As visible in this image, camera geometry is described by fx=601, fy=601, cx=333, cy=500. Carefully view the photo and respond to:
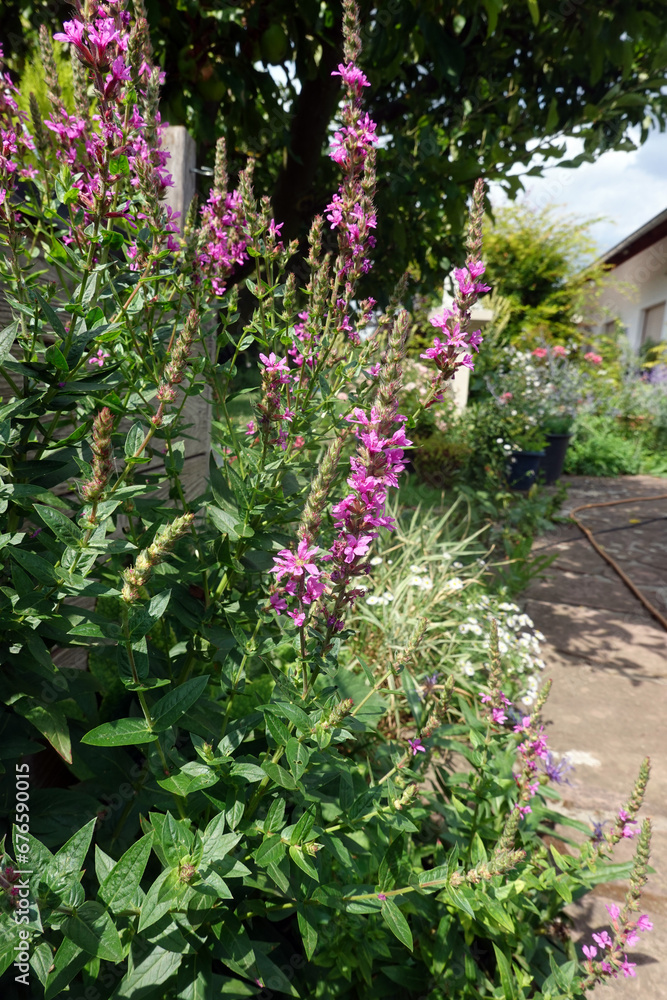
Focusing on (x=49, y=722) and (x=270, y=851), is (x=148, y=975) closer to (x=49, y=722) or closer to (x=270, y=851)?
(x=270, y=851)

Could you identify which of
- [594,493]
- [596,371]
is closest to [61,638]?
[594,493]

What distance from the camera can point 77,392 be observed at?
3.41 ft

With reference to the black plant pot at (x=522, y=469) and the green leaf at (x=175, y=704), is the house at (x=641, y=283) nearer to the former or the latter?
the black plant pot at (x=522, y=469)

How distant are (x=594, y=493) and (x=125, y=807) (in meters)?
7.66

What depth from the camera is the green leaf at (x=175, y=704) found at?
3.01 feet

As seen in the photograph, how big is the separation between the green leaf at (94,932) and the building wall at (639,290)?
47.6 feet

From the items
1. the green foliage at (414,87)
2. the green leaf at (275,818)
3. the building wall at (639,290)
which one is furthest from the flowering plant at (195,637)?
the building wall at (639,290)

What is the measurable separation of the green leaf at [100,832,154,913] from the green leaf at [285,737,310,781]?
226 millimetres

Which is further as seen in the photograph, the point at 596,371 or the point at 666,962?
the point at 596,371

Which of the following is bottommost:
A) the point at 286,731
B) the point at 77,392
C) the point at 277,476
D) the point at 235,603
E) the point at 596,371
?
the point at 286,731

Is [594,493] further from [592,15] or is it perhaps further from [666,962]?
[666,962]

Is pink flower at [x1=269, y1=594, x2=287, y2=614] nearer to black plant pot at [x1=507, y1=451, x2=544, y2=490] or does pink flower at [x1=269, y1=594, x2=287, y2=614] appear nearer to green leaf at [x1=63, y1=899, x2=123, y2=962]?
→ green leaf at [x1=63, y1=899, x2=123, y2=962]

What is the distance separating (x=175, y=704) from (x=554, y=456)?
7.30 m

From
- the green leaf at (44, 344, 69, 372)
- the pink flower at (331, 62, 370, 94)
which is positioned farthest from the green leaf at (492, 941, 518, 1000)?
the pink flower at (331, 62, 370, 94)
